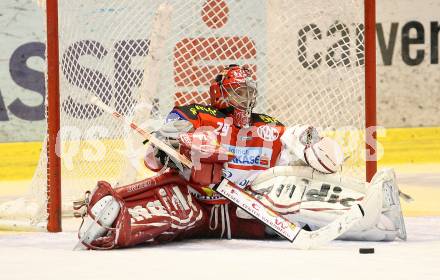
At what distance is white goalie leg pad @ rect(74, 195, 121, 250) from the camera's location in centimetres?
549

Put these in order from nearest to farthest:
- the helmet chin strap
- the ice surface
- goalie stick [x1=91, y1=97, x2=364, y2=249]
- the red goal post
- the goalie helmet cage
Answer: the ice surface → goalie stick [x1=91, y1=97, x2=364, y2=249] → the helmet chin strap → the red goal post → the goalie helmet cage

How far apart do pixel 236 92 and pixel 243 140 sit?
0.22m

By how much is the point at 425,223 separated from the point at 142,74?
1.90 m

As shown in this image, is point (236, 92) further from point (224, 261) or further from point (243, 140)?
point (224, 261)

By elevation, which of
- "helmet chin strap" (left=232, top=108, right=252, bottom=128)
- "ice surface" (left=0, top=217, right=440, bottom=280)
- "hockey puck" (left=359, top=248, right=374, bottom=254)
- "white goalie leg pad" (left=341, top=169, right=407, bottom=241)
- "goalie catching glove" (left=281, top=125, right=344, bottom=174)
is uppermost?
"helmet chin strap" (left=232, top=108, right=252, bottom=128)

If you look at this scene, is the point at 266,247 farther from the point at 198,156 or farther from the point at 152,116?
the point at 152,116

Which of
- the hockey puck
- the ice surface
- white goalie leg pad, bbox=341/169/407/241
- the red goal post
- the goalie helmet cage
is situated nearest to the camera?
the ice surface

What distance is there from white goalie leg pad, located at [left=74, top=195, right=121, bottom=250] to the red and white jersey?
1.65 feet

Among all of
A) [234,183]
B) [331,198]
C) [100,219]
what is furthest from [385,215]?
[100,219]

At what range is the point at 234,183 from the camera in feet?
18.9

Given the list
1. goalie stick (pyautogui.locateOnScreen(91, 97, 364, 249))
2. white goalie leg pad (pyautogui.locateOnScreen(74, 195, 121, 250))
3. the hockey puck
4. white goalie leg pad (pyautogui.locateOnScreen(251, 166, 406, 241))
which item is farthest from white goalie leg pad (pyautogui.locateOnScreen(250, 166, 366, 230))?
white goalie leg pad (pyautogui.locateOnScreen(74, 195, 121, 250))

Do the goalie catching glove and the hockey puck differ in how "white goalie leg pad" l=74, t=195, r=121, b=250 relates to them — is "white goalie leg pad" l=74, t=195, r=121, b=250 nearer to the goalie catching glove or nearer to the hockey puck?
the goalie catching glove

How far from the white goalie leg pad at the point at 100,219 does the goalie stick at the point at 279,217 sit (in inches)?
12.9

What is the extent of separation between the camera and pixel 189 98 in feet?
24.6
